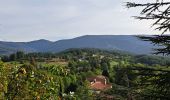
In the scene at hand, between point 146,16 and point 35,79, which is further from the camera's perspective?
point 35,79

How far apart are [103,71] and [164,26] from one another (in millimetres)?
139412

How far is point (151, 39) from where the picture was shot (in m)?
7.11

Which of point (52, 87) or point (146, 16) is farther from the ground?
point (146, 16)

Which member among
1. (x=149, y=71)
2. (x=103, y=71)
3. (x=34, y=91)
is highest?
(x=149, y=71)

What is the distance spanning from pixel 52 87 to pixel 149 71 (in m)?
4.22

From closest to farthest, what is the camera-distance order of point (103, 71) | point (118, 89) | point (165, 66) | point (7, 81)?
point (118, 89) < point (165, 66) < point (7, 81) < point (103, 71)

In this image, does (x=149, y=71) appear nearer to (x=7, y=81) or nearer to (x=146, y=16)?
(x=146, y=16)

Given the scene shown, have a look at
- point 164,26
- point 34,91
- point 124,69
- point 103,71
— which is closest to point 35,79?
point 34,91

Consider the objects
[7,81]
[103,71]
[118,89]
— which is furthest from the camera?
[103,71]

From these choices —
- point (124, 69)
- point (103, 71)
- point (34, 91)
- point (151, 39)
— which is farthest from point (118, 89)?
point (103, 71)

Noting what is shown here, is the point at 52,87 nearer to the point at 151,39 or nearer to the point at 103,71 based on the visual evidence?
the point at 151,39

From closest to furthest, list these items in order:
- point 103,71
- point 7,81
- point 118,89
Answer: point 118,89
point 7,81
point 103,71

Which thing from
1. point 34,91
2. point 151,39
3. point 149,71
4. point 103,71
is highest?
point 151,39

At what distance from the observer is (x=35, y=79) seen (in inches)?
426
